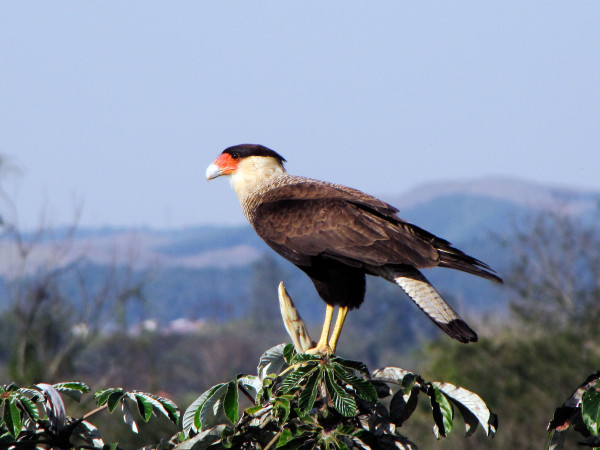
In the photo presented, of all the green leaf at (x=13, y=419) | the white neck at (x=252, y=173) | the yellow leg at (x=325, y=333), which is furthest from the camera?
the white neck at (x=252, y=173)

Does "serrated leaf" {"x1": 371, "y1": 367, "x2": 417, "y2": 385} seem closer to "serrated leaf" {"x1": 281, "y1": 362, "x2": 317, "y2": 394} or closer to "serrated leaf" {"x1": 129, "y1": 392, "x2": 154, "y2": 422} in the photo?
"serrated leaf" {"x1": 281, "y1": 362, "x2": 317, "y2": 394}

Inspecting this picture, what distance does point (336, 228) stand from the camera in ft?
14.2

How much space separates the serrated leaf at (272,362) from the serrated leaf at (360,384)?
52cm

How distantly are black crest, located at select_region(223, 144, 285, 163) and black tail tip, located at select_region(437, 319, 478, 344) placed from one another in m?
1.91

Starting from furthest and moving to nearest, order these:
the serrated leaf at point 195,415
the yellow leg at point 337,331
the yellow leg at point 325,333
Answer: the yellow leg at point 337,331 → the yellow leg at point 325,333 → the serrated leaf at point 195,415

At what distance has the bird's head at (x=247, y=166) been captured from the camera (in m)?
5.05

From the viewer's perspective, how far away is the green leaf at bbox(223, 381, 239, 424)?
271 cm

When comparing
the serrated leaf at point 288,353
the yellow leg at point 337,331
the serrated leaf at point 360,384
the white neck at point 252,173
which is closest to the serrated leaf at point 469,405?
the serrated leaf at point 360,384

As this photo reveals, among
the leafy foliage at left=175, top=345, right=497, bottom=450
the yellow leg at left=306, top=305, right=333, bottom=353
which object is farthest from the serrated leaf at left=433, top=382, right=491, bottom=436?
the yellow leg at left=306, top=305, right=333, bottom=353

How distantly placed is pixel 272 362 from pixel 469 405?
0.76 metres

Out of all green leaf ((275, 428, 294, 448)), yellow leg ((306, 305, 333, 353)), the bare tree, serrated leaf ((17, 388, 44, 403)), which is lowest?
the bare tree

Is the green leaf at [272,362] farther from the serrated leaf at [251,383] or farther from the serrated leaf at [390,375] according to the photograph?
the serrated leaf at [390,375]

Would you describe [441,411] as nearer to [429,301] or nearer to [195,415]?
[195,415]

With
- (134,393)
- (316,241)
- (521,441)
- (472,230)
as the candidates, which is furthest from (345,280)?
(472,230)
